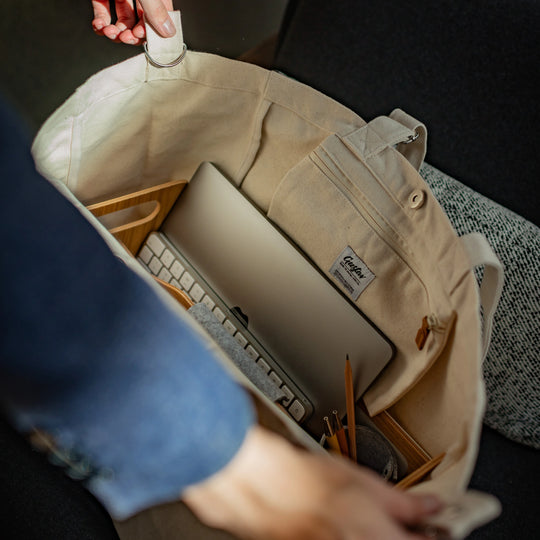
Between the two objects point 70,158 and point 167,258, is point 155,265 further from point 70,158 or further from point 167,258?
point 70,158

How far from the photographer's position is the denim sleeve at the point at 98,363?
279 mm

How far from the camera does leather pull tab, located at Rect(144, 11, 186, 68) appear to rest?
25.9 inches

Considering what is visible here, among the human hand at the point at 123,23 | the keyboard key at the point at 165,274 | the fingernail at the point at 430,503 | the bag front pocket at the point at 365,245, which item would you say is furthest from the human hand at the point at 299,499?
the human hand at the point at 123,23

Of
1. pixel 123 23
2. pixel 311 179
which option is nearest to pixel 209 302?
pixel 311 179

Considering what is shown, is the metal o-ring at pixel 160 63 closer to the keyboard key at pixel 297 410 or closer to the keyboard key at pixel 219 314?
the keyboard key at pixel 219 314

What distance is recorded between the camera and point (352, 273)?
685 millimetres

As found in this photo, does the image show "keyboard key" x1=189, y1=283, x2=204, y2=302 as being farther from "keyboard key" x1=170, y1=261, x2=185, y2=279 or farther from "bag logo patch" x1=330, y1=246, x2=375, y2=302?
"bag logo patch" x1=330, y1=246, x2=375, y2=302

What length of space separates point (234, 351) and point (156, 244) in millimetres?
220

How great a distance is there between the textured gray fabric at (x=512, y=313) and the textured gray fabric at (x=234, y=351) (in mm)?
377

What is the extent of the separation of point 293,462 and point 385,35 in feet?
3.47

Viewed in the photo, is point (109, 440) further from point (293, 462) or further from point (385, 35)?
point (385, 35)

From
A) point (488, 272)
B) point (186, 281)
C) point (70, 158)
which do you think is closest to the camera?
point (488, 272)

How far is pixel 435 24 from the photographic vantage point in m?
1.12

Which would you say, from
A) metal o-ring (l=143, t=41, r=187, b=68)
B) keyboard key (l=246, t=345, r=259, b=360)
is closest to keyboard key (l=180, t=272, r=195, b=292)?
keyboard key (l=246, t=345, r=259, b=360)
